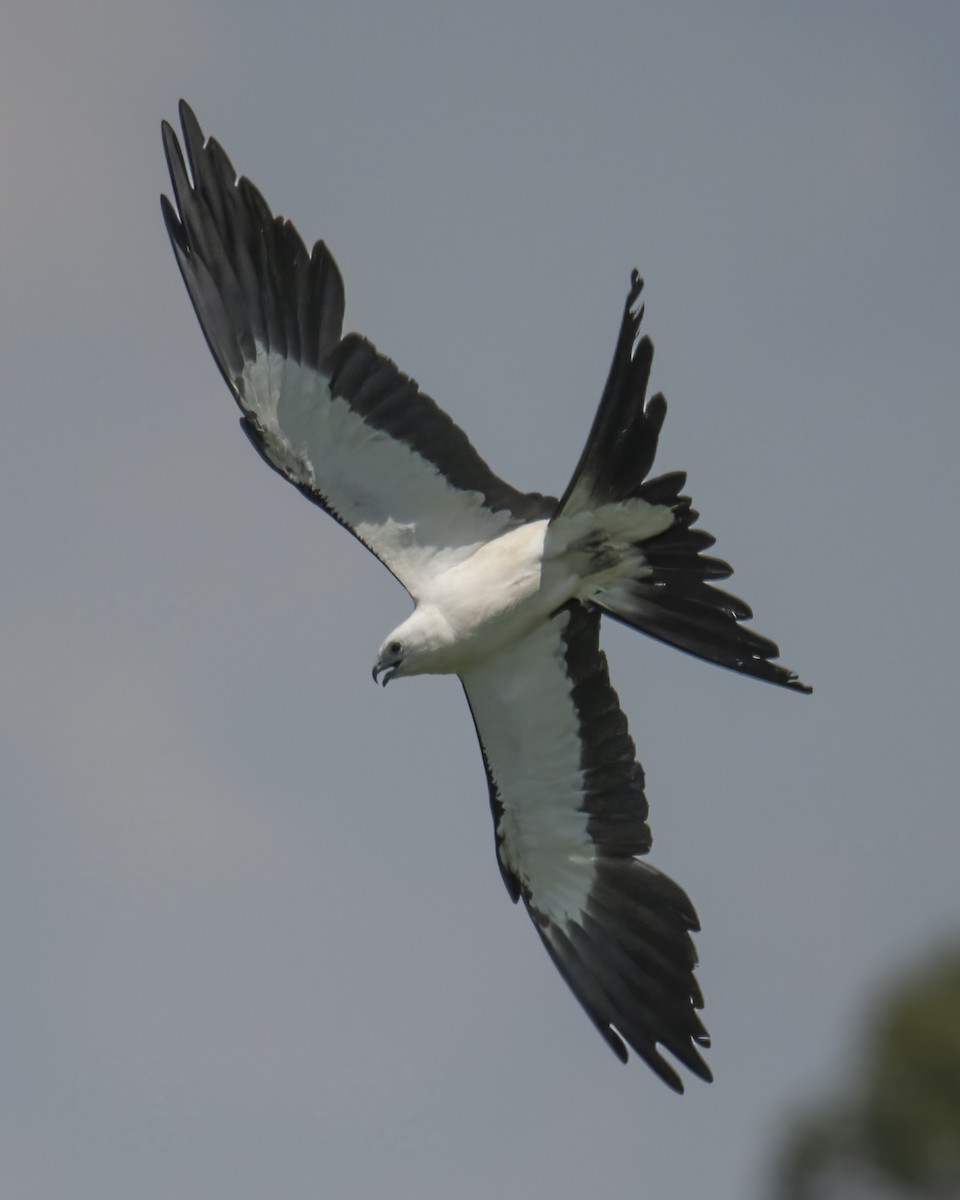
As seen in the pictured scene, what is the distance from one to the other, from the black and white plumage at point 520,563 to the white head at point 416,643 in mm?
11

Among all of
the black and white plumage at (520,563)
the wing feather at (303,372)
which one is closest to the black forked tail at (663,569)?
the black and white plumage at (520,563)

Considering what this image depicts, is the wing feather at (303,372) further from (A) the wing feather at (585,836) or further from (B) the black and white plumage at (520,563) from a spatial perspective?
(A) the wing feather at (585,836)

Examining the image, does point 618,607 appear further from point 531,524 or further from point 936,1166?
point 936,1166

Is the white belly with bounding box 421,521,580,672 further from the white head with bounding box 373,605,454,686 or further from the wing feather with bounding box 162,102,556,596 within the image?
the wing feather with bounding box 162,102,556,596

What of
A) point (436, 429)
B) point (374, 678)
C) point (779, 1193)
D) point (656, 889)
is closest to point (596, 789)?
point (656, 889)

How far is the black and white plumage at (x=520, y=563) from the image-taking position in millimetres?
10352

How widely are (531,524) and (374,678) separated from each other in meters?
1.10

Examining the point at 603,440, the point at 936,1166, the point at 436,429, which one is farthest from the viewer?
the point at 936,1166

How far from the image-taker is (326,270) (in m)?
10.4

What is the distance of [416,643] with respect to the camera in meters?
10.6

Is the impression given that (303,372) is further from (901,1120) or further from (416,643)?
(901,1120)

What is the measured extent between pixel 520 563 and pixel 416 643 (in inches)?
25.5

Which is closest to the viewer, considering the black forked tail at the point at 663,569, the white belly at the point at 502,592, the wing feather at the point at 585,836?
the black forked tail at the point at 663,569

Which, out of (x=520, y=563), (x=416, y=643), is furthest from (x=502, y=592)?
(x=416, y=643)
